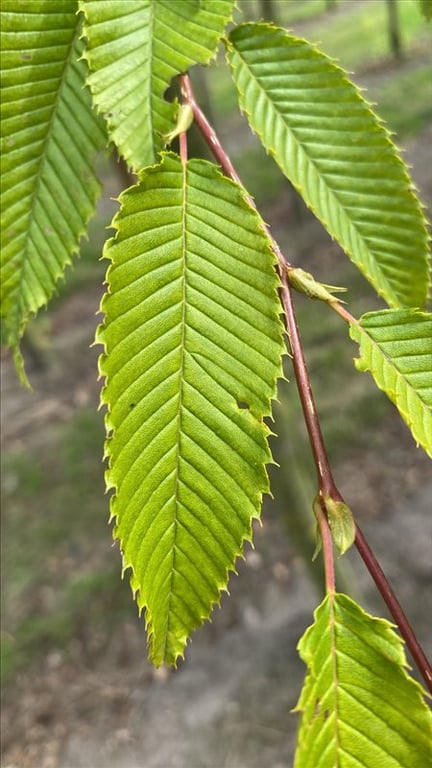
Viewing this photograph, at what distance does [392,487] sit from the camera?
168 inches

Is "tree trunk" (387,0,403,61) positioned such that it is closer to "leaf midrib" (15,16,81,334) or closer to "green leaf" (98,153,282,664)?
"leaf midrib" (15,16,81,334)

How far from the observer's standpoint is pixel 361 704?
0.58m

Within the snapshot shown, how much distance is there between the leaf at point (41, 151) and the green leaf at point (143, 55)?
0.09 meters

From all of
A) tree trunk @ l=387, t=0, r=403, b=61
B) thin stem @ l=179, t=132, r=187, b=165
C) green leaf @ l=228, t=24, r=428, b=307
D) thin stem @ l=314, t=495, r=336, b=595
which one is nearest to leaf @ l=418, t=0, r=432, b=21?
green leaf @ l=228, t=24, r=428, b=307

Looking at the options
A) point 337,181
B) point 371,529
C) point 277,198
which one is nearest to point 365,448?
point 371,529

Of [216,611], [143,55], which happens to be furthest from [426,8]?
[216,611]

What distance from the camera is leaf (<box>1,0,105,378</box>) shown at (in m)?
0.76

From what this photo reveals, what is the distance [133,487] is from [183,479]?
5cm

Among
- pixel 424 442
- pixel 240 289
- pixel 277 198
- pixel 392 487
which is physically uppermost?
pixel 240 289

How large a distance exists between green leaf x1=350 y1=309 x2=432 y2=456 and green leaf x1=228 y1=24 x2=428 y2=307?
0.44 ft

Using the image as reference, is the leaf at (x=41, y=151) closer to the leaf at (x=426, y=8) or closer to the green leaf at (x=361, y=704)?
the leaf at (x=426, y=8)

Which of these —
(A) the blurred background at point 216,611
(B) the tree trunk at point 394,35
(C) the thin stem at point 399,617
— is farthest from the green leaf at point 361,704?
(B) the tree trunk at point 394,35

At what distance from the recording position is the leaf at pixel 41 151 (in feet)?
2.51

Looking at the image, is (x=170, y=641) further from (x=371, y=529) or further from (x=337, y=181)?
(x=371, y=529)
